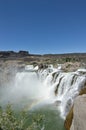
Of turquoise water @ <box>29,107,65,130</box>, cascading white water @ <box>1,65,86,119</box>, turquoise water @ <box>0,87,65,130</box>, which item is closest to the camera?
turquoise water @ <box>29,107,65,130</box>

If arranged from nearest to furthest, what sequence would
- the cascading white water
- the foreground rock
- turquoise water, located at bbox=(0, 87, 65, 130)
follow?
the foreground rock < turquoise water, located at bbox=(0, 87, 65, 130) < the cascading white water

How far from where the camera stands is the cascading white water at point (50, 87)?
27.0 m

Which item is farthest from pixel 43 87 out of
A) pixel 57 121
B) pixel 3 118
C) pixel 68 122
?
pixel 3 118

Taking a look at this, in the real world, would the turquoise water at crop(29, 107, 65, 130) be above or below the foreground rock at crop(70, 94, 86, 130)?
below

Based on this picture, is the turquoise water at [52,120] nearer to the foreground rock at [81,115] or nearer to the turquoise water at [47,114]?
the turquoise water at [47,114]

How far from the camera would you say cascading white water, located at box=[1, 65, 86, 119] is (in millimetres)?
27039

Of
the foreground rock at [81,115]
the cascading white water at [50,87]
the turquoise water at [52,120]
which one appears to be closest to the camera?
the foreground rock at [81,115]

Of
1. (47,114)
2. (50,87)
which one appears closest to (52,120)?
(47,114)

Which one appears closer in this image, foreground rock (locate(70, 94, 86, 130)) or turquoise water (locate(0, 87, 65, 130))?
foreground rock (locate(70, 94, 86, 130))

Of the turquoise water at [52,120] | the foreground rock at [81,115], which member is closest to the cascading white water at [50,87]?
the turquoise water at [52,120]

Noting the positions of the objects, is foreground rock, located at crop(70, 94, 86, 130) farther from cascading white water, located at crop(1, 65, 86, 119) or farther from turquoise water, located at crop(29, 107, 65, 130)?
cascading white water, located at crop(1, 65, 86, 119)

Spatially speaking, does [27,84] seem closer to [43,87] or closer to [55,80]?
[43,87]

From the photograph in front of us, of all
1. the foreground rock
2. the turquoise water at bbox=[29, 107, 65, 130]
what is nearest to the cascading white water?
the turquoise water at bbox=[29, 107, 65, 130]

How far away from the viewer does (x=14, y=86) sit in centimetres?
4784
